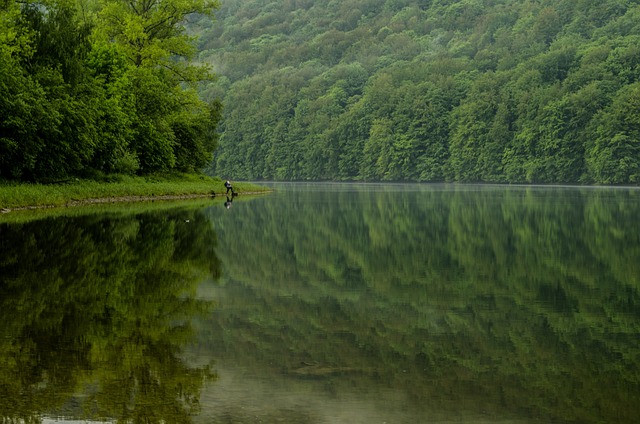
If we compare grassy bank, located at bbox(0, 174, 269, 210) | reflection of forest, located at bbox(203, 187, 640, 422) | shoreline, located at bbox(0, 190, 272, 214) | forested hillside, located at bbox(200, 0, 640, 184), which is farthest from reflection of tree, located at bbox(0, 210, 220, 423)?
forested hillside, located at bbox(200, 0, 640, 184)

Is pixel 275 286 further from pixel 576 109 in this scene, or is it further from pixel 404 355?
pixel 576 109

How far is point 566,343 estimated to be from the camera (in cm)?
1039

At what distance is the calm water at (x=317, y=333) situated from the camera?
7684mm

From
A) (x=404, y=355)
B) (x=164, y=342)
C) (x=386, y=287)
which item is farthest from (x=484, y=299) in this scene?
(x=164, y=342)

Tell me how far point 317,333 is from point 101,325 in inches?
103

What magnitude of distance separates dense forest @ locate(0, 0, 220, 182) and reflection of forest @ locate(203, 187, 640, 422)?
2477cm

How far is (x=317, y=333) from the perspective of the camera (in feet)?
35.8

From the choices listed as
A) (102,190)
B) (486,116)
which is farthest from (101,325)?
(486,116)

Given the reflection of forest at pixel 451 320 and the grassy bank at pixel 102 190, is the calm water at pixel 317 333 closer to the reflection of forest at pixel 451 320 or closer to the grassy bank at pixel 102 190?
the reflection of forest at pixel 451 320

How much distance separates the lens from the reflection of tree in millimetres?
7777

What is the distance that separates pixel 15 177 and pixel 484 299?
3698 centimetres

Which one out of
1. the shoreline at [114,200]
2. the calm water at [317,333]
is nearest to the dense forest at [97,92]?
the shoreline at [114,200]

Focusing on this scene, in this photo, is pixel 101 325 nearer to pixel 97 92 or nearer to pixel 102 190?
pixel 102 190

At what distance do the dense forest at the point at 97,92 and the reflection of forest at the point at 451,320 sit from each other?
24772 millimetres
